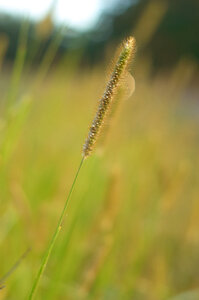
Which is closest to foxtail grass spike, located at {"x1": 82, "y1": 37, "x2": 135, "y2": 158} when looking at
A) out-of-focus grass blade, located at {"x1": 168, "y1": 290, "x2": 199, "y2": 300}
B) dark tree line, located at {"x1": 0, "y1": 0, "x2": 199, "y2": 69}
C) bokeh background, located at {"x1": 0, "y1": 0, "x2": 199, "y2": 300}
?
bokeh background, located at {"x1": 0, "y1": 0, "x2": 199, "y2": 300}

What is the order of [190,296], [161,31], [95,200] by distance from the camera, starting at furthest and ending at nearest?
[161,31] < [95,200] < [190,296]

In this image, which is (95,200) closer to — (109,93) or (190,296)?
(190,296)

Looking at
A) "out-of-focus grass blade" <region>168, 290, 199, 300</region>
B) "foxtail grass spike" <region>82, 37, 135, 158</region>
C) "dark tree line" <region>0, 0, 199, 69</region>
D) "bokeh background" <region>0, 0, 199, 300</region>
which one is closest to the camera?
"foxtail grass spike" <region>82, 37, 135, 158</region>

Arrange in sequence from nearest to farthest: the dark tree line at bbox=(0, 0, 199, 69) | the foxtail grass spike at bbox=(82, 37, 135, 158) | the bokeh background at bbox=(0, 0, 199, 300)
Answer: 1. the foxtail grass spike at bbox=(82, 37, 135, 158)
2. the bokeh background at bbox=(0, 0, 199, 300)
3. the dark tree line at bbox=(0, 0, 199, 69)

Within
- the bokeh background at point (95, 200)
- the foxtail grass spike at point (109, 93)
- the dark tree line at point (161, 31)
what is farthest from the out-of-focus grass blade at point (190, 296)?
the dark tree line at point (161, 31)

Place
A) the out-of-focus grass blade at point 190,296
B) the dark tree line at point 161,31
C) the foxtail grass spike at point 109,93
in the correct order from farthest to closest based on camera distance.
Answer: the dark tree line at point 161,31 < the out-of-focus grass blade at point 190,296 < the foxtail grass spike at point 109,93

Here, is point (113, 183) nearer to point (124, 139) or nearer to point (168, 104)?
point (168, 104)

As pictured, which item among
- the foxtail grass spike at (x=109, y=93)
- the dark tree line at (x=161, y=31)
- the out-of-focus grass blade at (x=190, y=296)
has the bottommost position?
the out-of-focus grass blade at (x=190, y=296)

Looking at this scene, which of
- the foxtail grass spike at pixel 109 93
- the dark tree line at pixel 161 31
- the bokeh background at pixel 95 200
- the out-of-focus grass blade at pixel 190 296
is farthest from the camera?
the dark tree line at pixel 161 31

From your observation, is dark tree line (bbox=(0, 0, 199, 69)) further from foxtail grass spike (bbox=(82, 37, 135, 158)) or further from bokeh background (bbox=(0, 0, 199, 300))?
foxtail grass spike (bbox=(82, 37, 135, 158))

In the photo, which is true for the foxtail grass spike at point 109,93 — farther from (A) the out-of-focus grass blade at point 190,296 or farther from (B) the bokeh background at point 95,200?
(A) the out-of-focus grass blade at point 190,296

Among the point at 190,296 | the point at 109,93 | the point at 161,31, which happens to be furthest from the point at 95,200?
the point at 161,31

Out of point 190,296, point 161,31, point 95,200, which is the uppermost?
point 161,31

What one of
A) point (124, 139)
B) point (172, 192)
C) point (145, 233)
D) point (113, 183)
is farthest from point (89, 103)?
point (113, 183)
